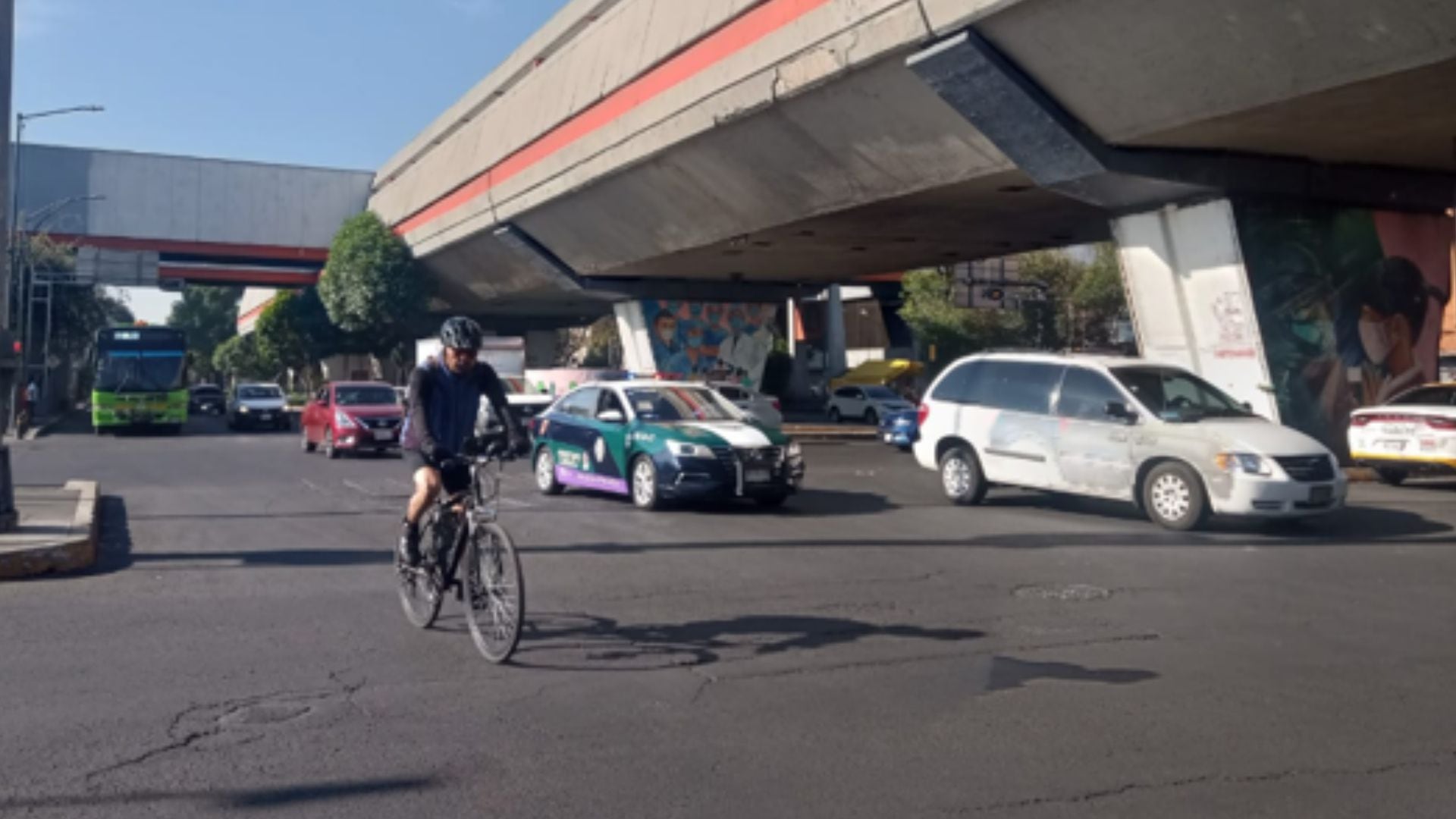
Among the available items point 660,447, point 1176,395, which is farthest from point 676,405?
point 1176,395

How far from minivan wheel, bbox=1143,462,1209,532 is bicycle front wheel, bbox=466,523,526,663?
839 cm

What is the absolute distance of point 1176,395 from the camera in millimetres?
14469

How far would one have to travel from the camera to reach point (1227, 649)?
7.86 meters

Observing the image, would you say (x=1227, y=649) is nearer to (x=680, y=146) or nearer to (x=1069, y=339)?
(x=680, y=146)

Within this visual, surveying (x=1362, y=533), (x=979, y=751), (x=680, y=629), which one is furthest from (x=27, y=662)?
(x=1362, y=533)

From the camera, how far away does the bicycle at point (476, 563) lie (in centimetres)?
713

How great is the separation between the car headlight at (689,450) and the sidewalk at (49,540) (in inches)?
223

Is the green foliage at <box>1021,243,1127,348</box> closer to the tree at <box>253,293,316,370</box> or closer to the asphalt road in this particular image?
the tree at <box>253,293,316,370</box>

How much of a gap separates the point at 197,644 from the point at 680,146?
2119 cm

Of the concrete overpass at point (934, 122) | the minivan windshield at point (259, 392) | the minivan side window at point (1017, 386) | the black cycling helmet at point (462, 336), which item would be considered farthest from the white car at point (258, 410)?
the black cycling helmet at point (462, 336)

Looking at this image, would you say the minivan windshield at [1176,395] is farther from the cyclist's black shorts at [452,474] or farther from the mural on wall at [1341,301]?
the cyclist's black shorts at [452,474]

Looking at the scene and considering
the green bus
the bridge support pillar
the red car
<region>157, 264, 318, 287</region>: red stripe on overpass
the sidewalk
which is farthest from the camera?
<region>157, 264, 318, 287</region>: red stripe on overpass

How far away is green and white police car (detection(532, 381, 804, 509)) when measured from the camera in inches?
579

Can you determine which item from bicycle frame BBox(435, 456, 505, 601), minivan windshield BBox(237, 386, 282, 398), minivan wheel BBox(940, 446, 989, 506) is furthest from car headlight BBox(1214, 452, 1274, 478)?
minivan windshield BBox(237, 386, 282, 398)
